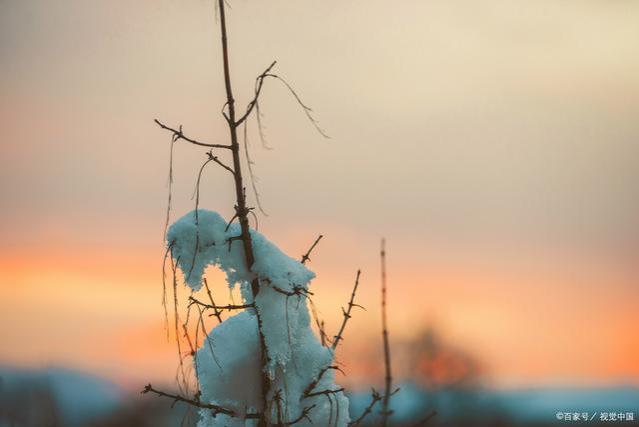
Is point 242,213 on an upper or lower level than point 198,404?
upper

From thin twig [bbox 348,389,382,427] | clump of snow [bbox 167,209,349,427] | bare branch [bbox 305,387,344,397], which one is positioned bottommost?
thin twig [bbox 348,389,382,427]

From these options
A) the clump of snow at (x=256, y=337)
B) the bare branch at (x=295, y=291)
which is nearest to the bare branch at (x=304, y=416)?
the clump of snow at (x=256, y=337)

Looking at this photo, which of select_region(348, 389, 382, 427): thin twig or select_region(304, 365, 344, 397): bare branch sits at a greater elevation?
select_region(304, 365, 344, 397): bare branch

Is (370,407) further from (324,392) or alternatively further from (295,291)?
→ (295,291)

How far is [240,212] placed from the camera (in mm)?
3311

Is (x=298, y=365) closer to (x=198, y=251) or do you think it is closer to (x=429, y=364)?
(x=198, y=251)

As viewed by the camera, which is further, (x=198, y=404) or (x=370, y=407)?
(x=370, y=407)

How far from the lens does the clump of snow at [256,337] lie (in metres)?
3.31

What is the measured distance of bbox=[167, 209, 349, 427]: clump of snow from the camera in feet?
10.9

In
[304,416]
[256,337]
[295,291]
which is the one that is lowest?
[304,416]

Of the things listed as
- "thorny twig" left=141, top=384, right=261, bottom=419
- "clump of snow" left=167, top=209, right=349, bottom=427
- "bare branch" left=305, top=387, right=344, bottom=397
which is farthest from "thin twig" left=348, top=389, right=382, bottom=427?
"thorny twig" left=141, top=384, right=261, bottom=419

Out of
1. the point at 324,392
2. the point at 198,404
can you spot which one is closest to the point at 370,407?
the point at 324,392

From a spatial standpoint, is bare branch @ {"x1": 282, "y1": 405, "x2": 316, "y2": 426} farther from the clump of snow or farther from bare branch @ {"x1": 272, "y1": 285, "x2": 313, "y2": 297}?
bare branch @ {"x1": 272, "y1": 285, "x2": 313, "y2": 297}

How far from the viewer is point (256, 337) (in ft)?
11.4
